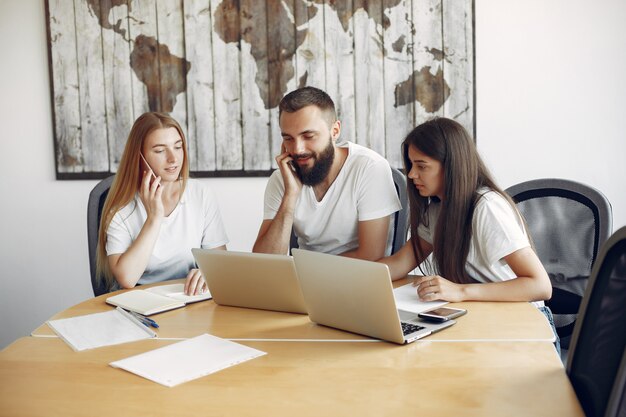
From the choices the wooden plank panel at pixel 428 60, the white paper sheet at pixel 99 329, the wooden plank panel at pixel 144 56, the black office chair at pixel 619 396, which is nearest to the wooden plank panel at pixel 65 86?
the wooden plank panel at pixel 144 56

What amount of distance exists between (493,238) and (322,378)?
83 centimetres

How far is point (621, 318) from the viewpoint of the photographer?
1.04m

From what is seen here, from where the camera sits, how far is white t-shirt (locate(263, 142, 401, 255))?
2389 mm

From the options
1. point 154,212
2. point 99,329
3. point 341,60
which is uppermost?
point 341,60

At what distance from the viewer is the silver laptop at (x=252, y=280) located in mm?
1683

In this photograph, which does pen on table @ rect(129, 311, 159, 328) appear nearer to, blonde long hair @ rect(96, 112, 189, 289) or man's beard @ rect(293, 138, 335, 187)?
blonde long hair @ rect(96, 112, 189, 289)

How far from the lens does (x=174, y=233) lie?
241 cm

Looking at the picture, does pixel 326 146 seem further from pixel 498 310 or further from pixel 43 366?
pixel 43 366

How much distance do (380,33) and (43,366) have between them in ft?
7.29

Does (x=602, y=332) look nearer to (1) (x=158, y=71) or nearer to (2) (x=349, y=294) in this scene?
(2) (x=349, y=294)

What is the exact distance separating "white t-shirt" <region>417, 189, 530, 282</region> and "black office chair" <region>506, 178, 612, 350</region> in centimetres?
22

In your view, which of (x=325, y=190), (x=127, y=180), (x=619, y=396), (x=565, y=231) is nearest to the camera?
(x=619, y=396)

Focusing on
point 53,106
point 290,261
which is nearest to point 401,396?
point 290,261

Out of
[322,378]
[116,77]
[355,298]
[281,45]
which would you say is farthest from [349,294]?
[116,77]
